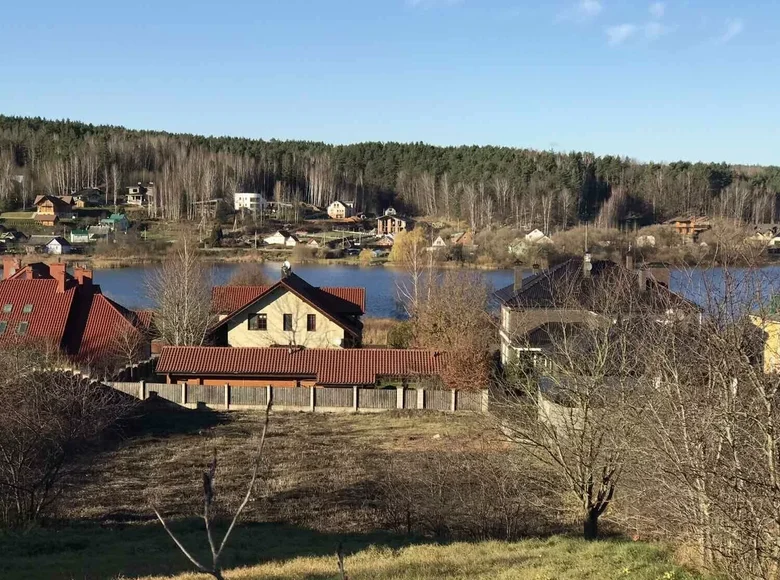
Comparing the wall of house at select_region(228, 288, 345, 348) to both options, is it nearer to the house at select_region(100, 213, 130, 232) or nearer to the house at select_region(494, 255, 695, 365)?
the house at select_region(494, 255, 695, 365)

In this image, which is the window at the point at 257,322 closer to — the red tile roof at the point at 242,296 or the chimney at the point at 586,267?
the red tile roof at the point at 242,296

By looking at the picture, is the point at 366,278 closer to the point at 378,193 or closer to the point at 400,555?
the point at 400,555

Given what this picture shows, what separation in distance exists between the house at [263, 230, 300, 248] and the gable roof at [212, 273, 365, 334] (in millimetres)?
57435

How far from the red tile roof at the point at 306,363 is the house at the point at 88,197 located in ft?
306

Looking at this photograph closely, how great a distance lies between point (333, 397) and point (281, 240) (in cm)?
7106

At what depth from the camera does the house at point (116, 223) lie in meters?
93.7

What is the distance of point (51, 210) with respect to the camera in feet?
333

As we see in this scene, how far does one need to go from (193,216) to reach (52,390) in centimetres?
9540

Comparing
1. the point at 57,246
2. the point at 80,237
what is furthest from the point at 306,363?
the point at 80,237

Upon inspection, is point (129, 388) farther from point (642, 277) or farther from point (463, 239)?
point (463, 239)

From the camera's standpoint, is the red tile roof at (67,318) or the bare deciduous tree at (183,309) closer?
the red tile roof at (67,318)

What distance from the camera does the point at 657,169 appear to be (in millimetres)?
134875

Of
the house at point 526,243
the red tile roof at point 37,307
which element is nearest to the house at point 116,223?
the house at point 526,243

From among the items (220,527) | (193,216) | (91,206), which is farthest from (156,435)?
(91,206)
